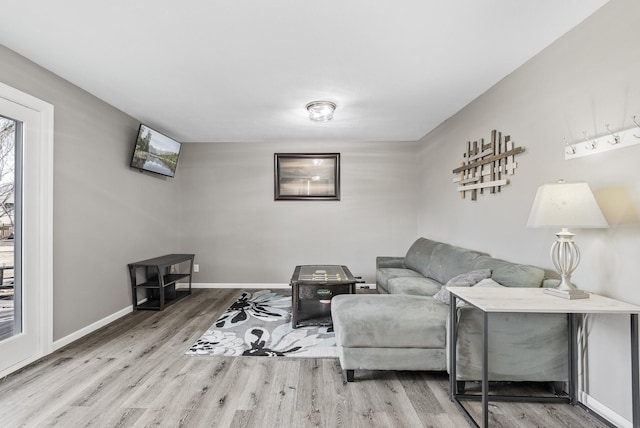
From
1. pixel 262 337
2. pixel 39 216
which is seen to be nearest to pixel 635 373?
pixel 262 337

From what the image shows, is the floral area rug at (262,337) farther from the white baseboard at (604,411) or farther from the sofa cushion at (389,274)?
the white baseboard at (604,411)

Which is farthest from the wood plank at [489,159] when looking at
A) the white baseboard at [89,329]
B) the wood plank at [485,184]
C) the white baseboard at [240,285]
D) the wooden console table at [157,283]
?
the white baseboard at [89,329]

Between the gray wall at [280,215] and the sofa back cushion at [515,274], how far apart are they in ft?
8.49

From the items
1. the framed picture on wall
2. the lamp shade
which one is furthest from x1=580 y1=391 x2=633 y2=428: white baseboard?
A: the framed picture on wall

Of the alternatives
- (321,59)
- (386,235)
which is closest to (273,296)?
(386,235)

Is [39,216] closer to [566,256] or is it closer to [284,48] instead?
[284,48]

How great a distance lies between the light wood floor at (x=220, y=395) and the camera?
1.82 meters

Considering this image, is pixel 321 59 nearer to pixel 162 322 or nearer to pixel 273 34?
pixel 273 34

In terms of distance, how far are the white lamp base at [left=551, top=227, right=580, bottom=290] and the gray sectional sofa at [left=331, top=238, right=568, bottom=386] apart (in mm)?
303

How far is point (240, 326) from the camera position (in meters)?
3.33

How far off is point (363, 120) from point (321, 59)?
5.37ft

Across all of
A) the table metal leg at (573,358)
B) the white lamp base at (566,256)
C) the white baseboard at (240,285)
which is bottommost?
the white baseboard at (240,285)

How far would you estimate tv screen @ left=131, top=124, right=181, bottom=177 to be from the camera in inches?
149

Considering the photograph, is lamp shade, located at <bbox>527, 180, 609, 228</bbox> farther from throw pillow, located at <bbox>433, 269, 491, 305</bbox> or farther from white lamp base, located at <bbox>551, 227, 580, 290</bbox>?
throw pillow, located at <bbox>433, 269, 491, 305</bbox>
